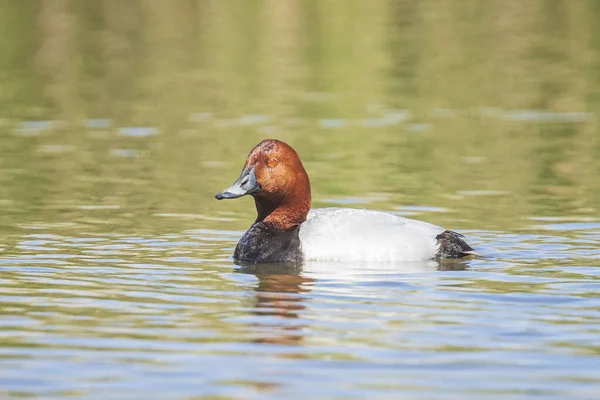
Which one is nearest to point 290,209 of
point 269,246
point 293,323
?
point 269,246

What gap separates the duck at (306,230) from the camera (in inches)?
422

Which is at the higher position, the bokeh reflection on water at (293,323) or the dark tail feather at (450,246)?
the dark tail feather at (450,246)

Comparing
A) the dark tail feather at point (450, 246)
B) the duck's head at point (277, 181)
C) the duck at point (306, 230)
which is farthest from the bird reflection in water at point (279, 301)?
the dark tail feather at point (450, 246)

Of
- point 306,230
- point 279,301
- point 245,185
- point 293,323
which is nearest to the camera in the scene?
point 293,323

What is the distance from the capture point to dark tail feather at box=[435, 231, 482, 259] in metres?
10.9

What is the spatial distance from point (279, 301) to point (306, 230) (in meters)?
1.76

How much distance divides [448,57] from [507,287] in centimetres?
1682

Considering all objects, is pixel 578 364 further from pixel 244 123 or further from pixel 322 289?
pixel 244 123

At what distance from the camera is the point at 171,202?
553 inches

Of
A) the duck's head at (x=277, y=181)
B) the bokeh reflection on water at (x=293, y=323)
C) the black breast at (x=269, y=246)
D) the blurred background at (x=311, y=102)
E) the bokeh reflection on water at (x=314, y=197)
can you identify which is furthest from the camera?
the blurred background at (x=311, y=102)

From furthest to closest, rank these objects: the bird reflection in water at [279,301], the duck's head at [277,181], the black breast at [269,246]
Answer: the duck's head at [277,181] < the black breast at [269,246] < the bird reflection in water at [279,301]

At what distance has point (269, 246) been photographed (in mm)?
10969

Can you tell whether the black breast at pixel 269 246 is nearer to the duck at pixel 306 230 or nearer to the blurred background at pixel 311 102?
the duck at pixel 306 230

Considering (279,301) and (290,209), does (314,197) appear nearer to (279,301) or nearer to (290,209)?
(290,209)
